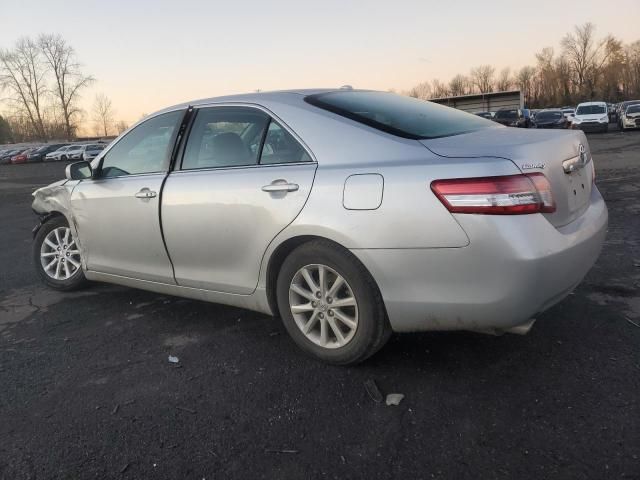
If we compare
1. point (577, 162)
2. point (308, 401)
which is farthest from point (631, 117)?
point (308, 401)

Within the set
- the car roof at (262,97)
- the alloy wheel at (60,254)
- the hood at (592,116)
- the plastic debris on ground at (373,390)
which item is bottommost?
the plastic debris on ground at (373,390)

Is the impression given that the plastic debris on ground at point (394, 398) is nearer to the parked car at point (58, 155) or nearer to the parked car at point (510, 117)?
the parked car at point (510, 117)

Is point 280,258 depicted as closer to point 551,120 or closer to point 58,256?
A: point 58,256

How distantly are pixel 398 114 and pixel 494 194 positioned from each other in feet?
3.47

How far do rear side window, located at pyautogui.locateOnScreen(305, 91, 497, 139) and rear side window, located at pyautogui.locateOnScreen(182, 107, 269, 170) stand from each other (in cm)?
39

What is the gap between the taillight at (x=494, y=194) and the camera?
241 cm

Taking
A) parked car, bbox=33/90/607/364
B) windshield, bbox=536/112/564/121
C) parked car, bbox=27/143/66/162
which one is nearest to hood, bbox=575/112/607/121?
windshield, bbox=536/112/564/121

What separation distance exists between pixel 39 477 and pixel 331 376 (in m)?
1.45

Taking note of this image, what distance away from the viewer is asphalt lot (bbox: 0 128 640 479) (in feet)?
7.30

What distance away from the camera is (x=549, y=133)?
3000 mm

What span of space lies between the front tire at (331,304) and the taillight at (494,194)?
60 centimetres

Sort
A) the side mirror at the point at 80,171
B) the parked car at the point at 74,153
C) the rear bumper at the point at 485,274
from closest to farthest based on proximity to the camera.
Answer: the rear bumper at the point at 485,274, the side mirror at the point at 80,171, the parked car at the point at 74,153

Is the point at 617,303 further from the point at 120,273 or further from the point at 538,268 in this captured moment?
the point at 120,273

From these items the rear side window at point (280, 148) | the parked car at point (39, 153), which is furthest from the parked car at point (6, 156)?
the rear side window at point (280, 148)
